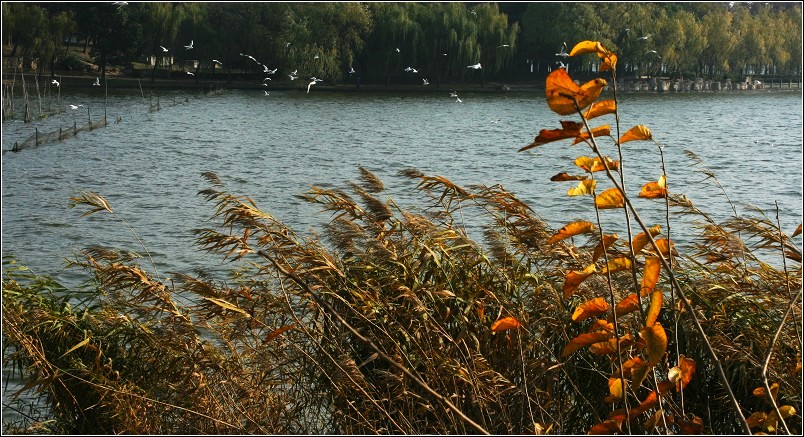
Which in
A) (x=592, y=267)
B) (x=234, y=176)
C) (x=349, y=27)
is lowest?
(x=234, y=176)

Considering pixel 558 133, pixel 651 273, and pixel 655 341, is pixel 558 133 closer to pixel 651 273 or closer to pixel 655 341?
pixel 651 273

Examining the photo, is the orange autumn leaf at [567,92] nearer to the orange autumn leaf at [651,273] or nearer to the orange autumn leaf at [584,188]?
the orange autumn leaf at [584,188]

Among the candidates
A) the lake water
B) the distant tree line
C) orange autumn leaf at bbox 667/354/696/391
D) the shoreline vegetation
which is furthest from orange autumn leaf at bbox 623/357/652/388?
the distant tree line

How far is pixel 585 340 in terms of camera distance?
2439mm

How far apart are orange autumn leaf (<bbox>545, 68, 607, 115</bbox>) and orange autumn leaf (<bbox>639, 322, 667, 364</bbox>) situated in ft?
1.92

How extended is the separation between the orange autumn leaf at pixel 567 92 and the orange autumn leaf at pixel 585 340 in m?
0.72

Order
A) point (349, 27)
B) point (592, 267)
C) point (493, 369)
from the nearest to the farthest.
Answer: point (592, 267) < point (493, 369) < point (349, 27)

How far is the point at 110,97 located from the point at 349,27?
1109 cm

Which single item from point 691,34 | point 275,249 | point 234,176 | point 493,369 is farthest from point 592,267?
point 691,34

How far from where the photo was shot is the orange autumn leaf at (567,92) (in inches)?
73.1

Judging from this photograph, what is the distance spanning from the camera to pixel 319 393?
457 cm

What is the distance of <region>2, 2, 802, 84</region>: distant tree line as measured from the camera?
40219 millimetres

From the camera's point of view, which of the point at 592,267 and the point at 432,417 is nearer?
the point at 592,267

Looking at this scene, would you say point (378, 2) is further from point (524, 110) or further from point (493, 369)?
point (493, 369)
